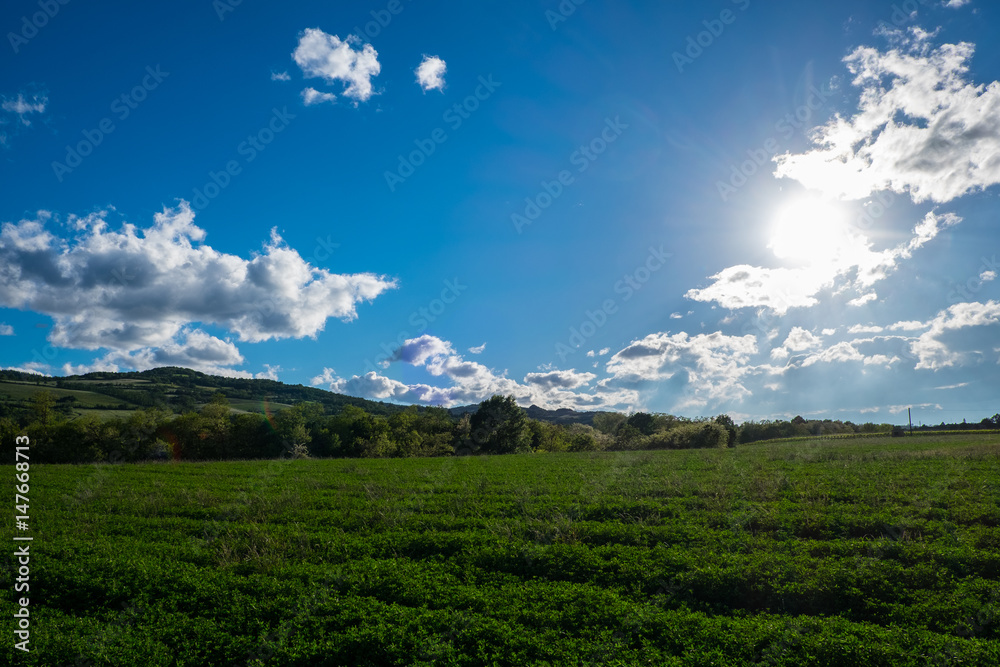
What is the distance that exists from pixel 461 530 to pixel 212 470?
26.0 meters

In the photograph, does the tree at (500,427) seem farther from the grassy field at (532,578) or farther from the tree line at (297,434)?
the grassy field at (532,578)

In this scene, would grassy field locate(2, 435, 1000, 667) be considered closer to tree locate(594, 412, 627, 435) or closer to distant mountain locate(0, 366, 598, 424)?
distant mountain locate(0, 366, 598, 424)

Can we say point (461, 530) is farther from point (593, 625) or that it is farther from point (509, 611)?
point (593, 625)

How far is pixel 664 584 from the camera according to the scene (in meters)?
10.7

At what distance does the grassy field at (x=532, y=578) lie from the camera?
8156mm

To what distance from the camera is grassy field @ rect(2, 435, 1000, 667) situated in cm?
816

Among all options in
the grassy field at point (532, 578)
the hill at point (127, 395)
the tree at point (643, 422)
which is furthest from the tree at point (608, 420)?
the grassy field at point (532, 578)

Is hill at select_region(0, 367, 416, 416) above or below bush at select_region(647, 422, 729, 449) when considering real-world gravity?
above

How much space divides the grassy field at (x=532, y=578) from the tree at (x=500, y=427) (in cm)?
6567

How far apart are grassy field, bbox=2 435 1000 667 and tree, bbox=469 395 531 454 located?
65.7m

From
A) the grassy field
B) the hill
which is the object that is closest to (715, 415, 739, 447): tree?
the hill

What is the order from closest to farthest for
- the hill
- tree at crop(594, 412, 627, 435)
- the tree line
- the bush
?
the tree line < the bush < the hill < tree at crop(594, 412, 627, 435)

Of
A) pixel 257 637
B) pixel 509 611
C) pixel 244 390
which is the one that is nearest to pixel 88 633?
pixel 257 637

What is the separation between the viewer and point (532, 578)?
38.1ft
